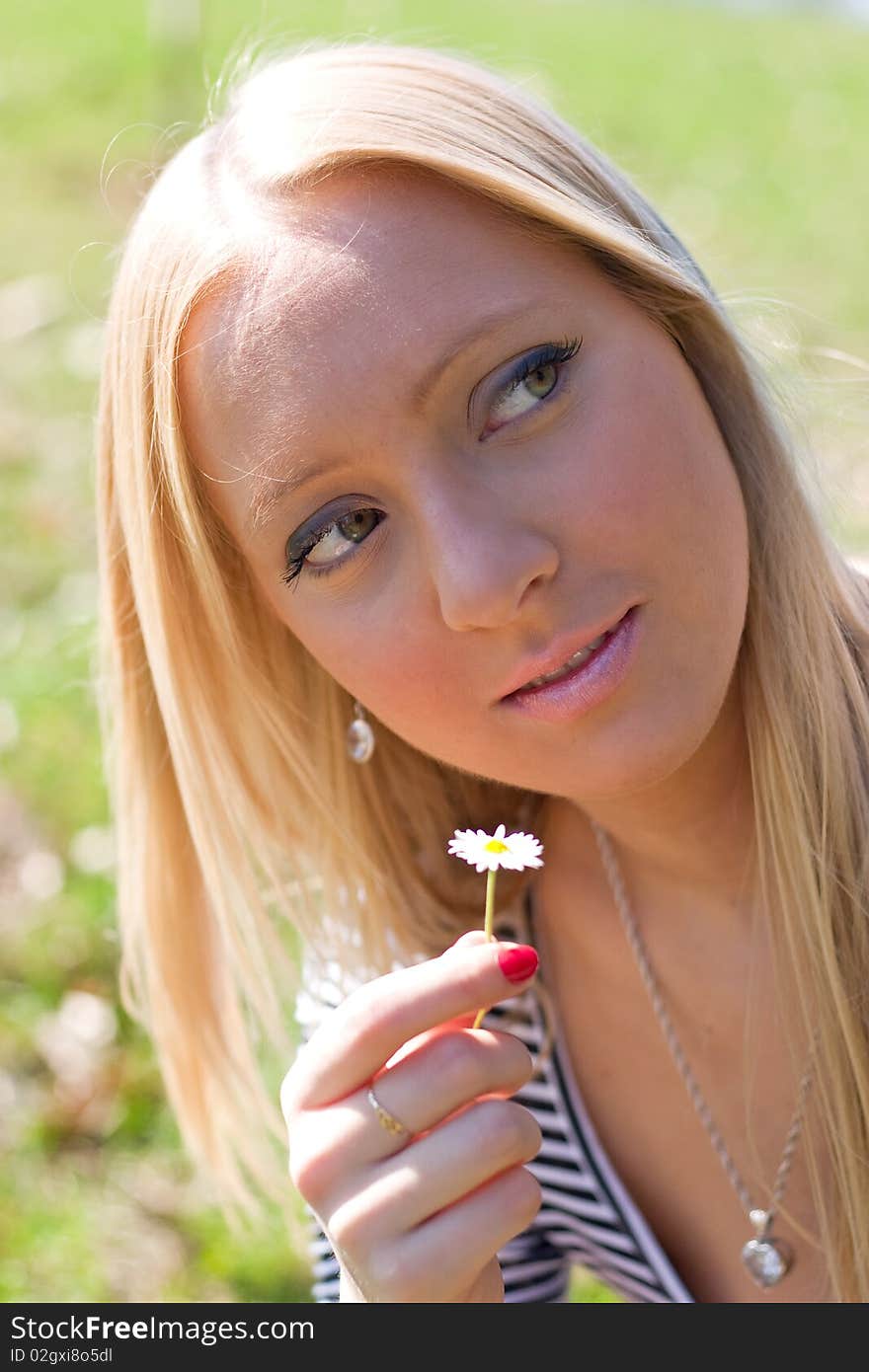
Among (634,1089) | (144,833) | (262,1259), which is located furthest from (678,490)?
(262,1259)

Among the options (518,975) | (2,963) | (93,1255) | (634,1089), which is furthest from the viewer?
(2,963)

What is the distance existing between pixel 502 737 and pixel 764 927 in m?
0.57

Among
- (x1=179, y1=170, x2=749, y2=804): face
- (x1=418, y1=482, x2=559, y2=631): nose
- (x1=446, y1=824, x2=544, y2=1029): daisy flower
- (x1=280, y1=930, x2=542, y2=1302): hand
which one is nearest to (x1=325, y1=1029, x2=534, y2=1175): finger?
(x1=280, y1=930, x2=542, y2=1302): hand

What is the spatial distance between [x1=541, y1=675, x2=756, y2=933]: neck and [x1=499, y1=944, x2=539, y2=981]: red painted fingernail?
1.53ft

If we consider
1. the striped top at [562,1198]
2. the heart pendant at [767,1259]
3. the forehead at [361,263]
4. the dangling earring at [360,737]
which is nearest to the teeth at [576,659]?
the forehead at [361,263]

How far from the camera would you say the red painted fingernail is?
5.24ft

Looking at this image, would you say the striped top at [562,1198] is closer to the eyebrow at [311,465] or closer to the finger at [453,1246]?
the finger at [453,1246]

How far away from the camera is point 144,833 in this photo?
258cm

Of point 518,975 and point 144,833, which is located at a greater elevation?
point 144,833

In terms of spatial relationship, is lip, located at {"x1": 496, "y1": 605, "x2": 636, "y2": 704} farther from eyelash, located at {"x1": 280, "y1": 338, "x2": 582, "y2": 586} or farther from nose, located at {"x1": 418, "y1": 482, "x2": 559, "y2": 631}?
eyelash, located at {"x1": 280, "y1": 338, "x2": 582, "y2": 586}

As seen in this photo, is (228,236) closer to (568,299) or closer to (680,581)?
(568,299)

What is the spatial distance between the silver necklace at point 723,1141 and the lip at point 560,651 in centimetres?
67

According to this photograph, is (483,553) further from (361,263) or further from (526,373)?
(361,263)

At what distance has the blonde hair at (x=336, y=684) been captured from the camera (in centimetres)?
192
